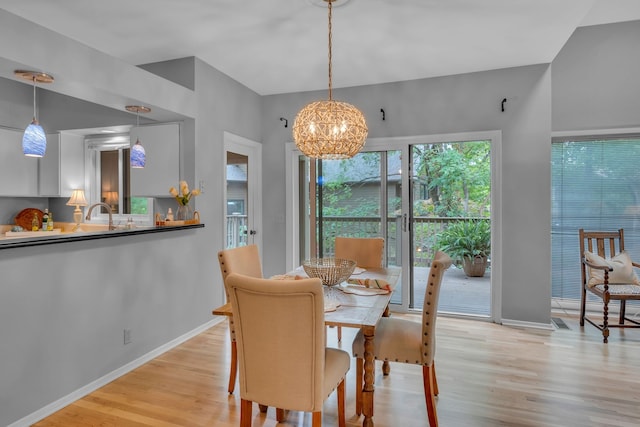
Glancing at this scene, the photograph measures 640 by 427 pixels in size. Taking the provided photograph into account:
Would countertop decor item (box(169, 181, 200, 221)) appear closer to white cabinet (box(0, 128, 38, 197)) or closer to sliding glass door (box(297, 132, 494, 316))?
sliding glass door (box(297, 132, 494, 316))

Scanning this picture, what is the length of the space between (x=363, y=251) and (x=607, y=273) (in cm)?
221

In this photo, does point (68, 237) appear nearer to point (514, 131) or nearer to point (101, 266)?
point (101, 266)

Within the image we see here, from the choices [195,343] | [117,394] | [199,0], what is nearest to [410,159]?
[199,0]

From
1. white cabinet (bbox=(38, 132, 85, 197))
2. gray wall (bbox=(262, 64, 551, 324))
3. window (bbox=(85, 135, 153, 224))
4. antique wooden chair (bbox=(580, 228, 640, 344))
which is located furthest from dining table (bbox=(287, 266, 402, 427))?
white cabinet (bbox=(38, 132, 85, 197))

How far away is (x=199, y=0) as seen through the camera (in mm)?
2455

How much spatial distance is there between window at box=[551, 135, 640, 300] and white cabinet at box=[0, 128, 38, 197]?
6027 millimetres

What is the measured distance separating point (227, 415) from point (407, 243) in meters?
2.61

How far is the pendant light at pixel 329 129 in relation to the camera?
2.38m

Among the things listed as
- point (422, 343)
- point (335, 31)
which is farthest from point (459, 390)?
point (335, 31)

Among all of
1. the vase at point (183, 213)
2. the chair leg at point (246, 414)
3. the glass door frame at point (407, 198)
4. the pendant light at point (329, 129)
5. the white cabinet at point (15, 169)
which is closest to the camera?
the chair leg at point (246, 414)

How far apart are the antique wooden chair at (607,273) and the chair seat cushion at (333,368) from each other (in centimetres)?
276

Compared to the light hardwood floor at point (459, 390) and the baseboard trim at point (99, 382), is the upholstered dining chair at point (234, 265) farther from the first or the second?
the baseboard trim at point (99, 382)

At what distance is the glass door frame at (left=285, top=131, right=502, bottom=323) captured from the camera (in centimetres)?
373

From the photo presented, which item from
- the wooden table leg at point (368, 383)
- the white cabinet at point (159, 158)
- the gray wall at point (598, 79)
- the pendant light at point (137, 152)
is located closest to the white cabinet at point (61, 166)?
the white cabinet at point (159, 158)
